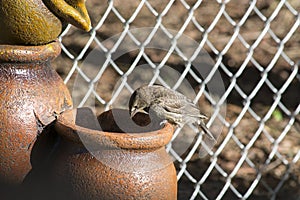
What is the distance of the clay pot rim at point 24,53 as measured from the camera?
1.76 m

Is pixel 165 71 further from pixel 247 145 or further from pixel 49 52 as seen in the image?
pixel 49 52

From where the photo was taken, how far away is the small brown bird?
2.14 metres

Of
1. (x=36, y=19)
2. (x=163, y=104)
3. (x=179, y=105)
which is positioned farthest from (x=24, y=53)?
(x=179, y=105)

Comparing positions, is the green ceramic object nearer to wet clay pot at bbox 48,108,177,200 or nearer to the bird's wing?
wet clay pot at bbox 48,108,177,200

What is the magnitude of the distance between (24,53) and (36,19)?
93 mm

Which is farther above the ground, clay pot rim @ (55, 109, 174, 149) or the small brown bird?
clay pot rim @ (55, 109, 174, 149)

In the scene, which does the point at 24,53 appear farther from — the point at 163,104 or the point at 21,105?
the point at 163,104

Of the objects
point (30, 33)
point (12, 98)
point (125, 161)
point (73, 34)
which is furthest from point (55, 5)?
point (73, 34)

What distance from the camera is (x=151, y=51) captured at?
12.5 ft

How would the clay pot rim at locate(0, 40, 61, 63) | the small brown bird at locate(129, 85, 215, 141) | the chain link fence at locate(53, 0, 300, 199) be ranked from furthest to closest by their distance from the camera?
the chain link fence at locate(53, 0, 300, 199) → the small brown bird at locate(129, 85, 215, 141) → the clay pot rim at locate(0, 40, 61, 63)

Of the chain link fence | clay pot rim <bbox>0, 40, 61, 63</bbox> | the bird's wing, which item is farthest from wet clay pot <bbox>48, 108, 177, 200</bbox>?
the chain link fence

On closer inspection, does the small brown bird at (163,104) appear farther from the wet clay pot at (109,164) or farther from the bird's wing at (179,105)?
the wet clay pot at (109,164)

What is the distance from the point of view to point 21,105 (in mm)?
1757

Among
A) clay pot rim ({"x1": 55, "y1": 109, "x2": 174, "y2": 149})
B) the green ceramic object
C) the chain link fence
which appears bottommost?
the chain link fence
